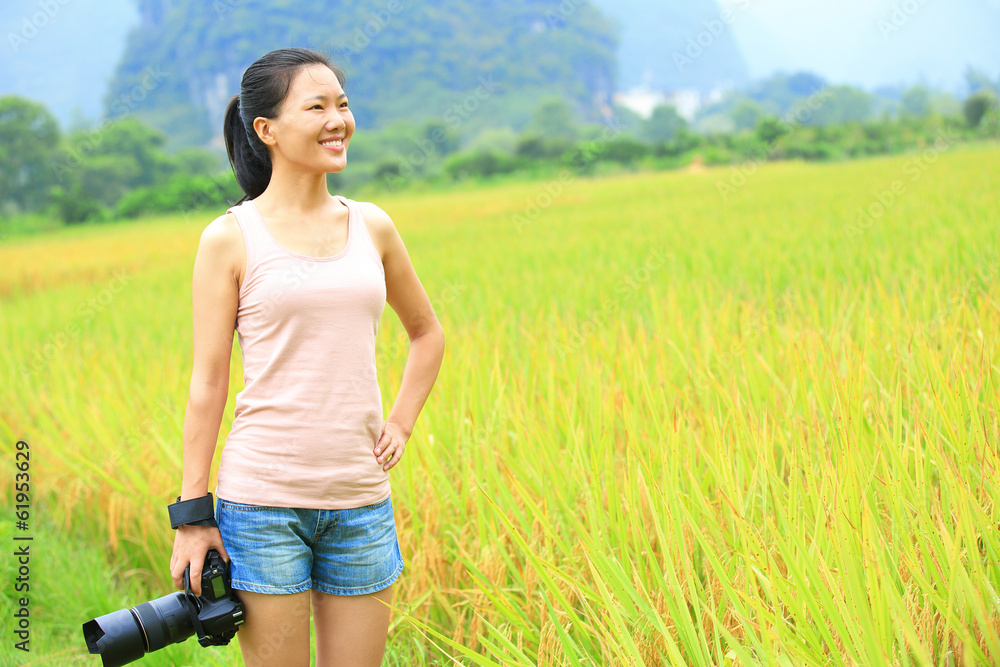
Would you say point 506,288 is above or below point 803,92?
below

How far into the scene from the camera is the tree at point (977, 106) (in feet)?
106

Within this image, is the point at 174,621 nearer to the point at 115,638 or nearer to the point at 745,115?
the point at 115,638

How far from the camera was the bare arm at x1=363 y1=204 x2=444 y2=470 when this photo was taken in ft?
4.01

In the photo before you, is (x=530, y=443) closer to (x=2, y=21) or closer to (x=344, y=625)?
(x=344, y=625)

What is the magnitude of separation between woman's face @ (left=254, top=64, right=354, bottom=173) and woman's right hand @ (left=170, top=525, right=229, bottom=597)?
549mm

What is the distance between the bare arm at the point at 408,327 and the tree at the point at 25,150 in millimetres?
40051

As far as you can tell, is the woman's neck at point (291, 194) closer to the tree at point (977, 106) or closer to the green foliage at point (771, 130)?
the green foliage at point (771, 130)

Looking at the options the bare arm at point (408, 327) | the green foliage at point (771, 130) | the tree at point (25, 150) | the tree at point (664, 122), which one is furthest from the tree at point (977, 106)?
the tree at point (25, 150)

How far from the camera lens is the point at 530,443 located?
1.73 meters

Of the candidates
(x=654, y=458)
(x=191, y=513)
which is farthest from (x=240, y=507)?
(x=654, y=458)

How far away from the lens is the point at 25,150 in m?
35.1

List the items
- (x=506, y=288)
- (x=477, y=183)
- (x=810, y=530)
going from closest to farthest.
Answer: (x=810, y=530)
(x=506, y=288)
(x=477, y=183)

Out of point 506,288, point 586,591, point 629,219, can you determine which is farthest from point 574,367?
point 629,219

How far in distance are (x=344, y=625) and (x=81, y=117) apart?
71601mm
